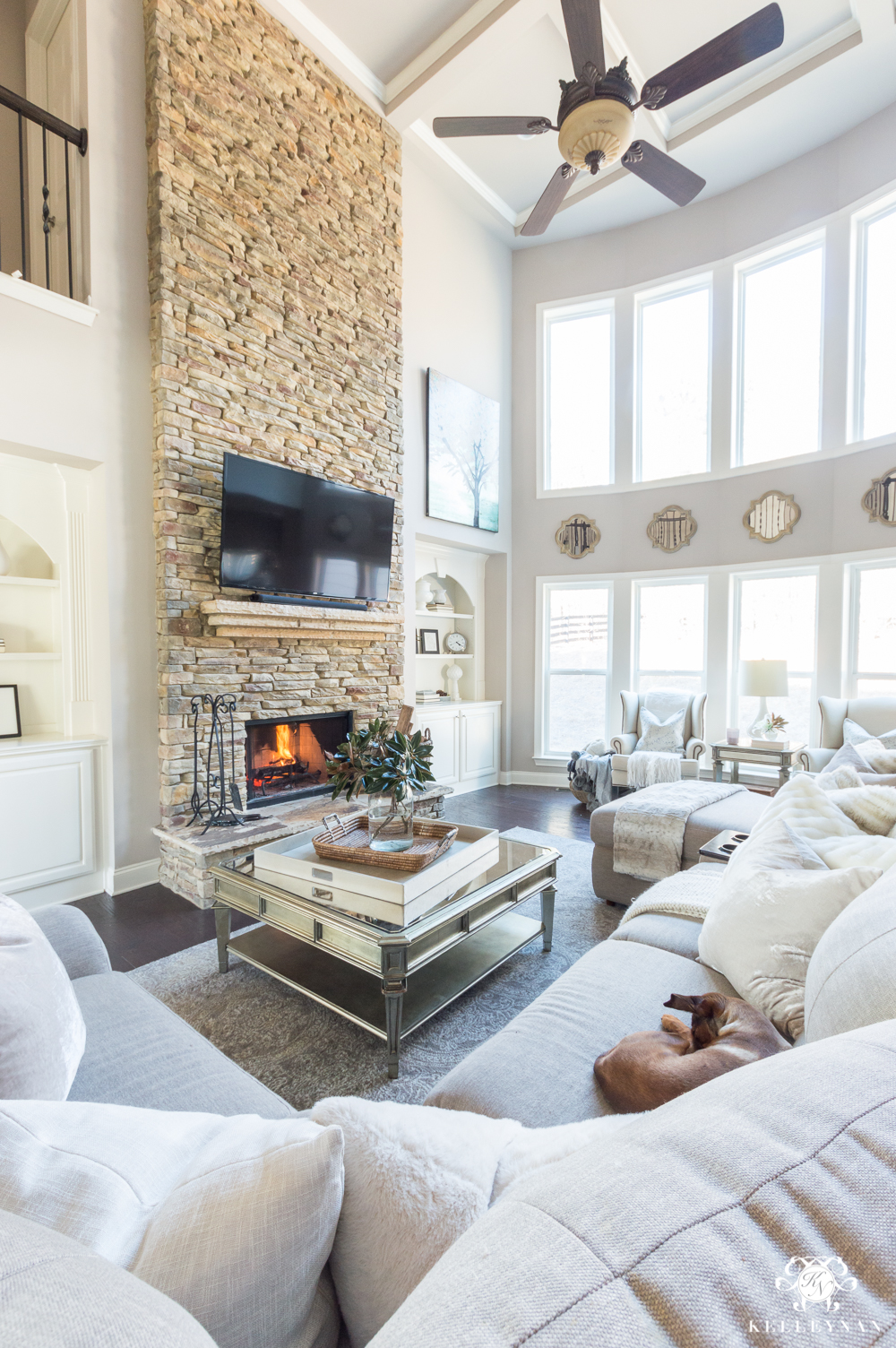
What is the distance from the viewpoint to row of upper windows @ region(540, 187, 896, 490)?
4.80m

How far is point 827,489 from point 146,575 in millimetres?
5162

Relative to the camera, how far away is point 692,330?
5.72 m

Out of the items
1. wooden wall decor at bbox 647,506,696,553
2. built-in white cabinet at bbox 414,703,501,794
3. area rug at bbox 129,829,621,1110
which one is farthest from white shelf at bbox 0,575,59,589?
wooden wall decor at bbox 647,506,696,553

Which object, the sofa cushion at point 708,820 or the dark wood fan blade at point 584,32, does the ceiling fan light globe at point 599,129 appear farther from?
the sofa cushion at point 708,820

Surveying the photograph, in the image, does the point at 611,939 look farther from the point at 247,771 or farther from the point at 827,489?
the point at 827,489

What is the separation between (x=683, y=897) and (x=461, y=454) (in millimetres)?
4686

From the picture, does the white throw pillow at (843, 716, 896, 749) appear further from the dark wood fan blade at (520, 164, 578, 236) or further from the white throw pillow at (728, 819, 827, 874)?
the dark wood fan blade at (520, 164, 578, 236)

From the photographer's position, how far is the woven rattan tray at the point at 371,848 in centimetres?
205

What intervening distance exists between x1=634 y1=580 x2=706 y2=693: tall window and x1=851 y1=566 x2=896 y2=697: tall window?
1.20m

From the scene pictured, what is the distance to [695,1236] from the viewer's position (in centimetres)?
34

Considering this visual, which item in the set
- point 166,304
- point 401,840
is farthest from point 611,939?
point 166,304

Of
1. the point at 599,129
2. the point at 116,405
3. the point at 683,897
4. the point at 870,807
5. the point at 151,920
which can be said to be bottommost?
the point at 151,920

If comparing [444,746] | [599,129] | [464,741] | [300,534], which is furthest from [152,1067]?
[464,741]

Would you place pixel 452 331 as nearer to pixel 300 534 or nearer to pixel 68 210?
pixel 300 534
